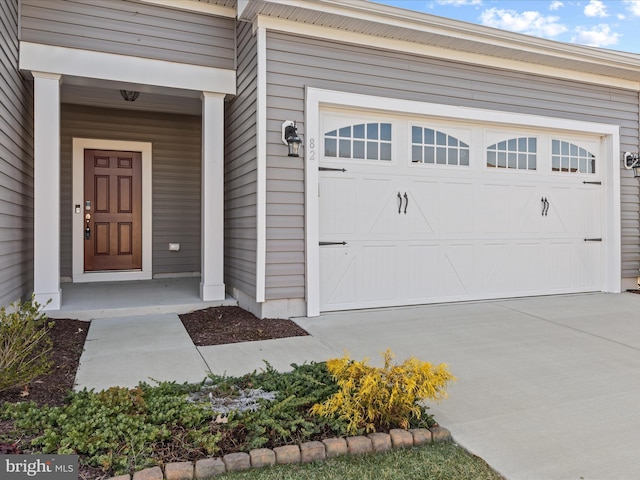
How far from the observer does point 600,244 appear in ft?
20.8

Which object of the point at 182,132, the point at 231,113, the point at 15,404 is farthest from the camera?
the point at 182,132

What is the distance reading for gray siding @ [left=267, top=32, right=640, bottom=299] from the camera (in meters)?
4.56

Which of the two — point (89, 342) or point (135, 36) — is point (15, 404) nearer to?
point (89, 342)

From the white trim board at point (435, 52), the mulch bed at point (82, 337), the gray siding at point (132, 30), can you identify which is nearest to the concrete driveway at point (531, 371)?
the mulch bed at point (82, 337)

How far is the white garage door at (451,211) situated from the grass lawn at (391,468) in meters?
2.93

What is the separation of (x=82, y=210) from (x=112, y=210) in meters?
0.39

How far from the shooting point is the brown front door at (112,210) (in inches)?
258

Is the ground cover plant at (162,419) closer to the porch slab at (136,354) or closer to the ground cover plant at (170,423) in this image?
the ground cover plant at (170,423)

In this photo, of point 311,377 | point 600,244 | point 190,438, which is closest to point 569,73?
point 600,244

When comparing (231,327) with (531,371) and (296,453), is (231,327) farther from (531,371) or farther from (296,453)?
(531,371)

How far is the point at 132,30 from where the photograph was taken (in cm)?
470

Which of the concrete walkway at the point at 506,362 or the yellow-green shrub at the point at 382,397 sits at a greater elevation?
the yellow-green shrub at the point at 382,397

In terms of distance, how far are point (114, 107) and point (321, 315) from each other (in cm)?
441

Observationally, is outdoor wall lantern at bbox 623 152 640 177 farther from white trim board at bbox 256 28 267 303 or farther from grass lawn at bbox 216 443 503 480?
grass lawn at bbox 216 443 503 480
